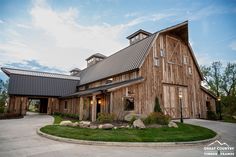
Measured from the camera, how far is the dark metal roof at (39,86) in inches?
854

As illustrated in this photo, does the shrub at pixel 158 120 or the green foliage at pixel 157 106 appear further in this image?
the green foliage at pixel 157 106

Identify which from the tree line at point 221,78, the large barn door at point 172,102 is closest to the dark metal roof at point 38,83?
the large barn door at point 172,102

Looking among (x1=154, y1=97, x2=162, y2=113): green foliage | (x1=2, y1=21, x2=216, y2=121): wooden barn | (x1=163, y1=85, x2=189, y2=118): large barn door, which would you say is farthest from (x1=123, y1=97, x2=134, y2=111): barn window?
(x1=163, y1=85, x2=189, y2=118): large barn door

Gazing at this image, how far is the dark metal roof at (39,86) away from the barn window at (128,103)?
46.5 ft

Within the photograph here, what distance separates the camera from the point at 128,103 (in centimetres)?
1400

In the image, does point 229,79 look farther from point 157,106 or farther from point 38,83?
point 38,83

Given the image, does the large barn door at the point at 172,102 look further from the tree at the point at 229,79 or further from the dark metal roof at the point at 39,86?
the tree at the point at 229,79

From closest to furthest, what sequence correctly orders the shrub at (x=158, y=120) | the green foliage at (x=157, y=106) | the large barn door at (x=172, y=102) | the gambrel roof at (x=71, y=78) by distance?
the shrub at (x=158, y=120) < the green foliage at (x=157, y=106) < the large barn door at (x=172, y=102) < the gambrel roof at (x=71, y=78)

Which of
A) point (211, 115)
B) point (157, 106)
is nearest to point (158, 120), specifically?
point (157, 106)

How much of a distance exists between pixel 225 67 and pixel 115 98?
94.0ft

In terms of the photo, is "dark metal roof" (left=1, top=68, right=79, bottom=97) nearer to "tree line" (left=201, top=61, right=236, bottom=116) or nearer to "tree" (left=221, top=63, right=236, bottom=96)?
"tree line" (left=201, top=61, right=236, bottom=116)

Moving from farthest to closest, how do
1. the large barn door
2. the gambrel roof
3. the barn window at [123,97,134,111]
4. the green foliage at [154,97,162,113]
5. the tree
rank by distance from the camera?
the tree → the gambrel roof → the large barn door → the green foliage at [154,97,162,113] → the barn window at [123,97,134,111]

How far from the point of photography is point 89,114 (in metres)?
17.2

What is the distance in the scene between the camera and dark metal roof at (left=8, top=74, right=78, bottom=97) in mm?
21703
